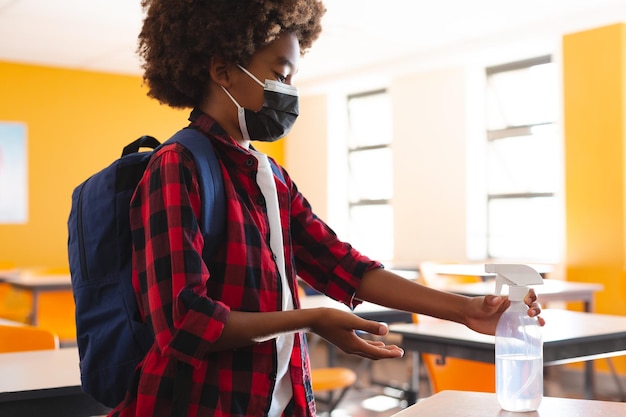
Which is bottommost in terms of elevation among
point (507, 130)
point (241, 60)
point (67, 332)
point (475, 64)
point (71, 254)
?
point (67, 332)

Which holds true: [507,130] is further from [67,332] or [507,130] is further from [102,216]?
[102,216]

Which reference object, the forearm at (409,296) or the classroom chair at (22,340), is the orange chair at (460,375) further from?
the forearm at (409,296)

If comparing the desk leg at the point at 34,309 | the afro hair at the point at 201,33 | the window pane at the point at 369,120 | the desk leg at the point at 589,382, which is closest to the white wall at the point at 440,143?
the window pane at the point at 369,120

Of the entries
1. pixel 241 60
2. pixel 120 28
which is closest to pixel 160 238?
pixel 241 60

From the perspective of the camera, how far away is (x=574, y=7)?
19.1 feet

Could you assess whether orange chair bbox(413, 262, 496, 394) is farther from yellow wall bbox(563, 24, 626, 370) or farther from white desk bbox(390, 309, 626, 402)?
yellow wall bbox(563, 24, 626, 370)

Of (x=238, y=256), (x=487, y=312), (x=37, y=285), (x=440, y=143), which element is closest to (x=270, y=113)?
(x=238, y=256)

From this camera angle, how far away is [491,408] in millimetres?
1462

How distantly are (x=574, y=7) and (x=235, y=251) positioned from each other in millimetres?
5191

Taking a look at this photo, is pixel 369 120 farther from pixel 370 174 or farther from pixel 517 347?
pixel 517 347

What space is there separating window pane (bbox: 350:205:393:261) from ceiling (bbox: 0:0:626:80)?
1.53 m

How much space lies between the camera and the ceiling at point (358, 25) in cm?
582

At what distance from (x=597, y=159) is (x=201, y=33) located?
514 cm

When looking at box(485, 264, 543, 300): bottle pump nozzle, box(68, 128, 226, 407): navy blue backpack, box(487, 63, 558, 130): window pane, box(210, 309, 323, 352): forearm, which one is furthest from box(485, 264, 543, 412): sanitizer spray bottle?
box(487, 63, 558, 130): window pane
